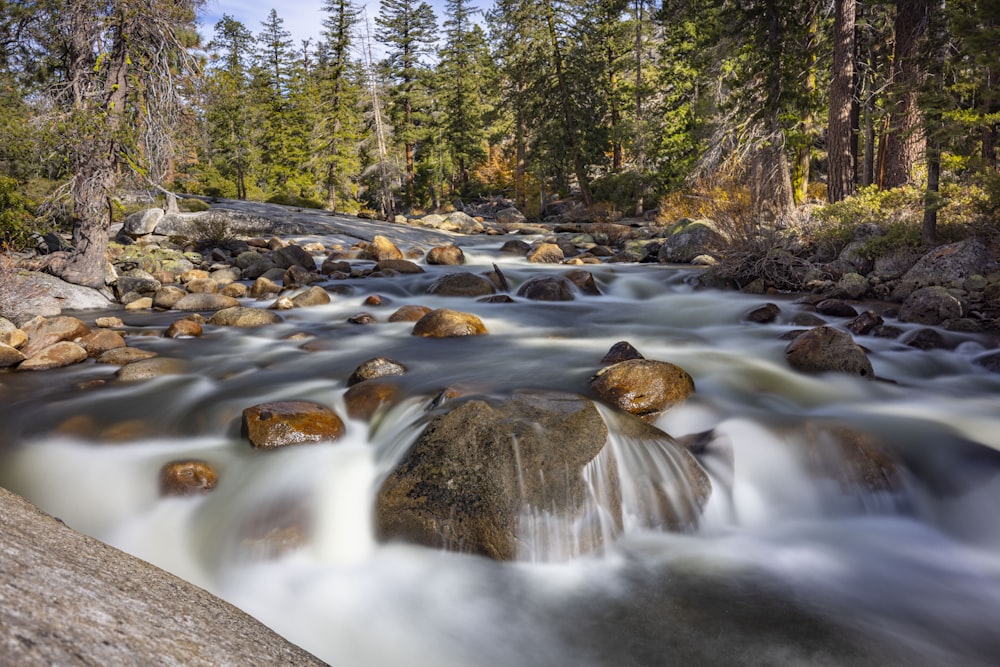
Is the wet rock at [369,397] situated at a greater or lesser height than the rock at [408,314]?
lesser

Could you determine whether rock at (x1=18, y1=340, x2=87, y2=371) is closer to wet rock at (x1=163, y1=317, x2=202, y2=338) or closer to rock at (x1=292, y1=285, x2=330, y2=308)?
wet rock at (x1=163, y1=317, x2=202, y2=338)

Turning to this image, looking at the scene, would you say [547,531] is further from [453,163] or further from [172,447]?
[453,163]

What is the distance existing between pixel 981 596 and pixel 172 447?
6.20m

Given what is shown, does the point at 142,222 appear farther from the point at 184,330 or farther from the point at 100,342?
the point at 100,342

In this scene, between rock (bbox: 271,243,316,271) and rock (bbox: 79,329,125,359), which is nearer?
rock (bbox: 79,329,125,359)

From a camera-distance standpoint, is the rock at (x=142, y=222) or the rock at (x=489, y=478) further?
the rock at (x=142, y=222)

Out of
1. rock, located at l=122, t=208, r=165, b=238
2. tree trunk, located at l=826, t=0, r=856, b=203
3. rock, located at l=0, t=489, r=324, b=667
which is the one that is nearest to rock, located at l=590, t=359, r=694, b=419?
rock, located at l=0, t=489, r=324, b=667

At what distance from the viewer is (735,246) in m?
13.1

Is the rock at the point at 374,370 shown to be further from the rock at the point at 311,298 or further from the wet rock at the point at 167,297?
the wet rock at the point at 167,297

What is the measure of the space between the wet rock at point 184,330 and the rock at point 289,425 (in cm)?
468

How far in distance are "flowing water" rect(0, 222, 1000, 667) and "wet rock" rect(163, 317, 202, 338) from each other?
7.06ft

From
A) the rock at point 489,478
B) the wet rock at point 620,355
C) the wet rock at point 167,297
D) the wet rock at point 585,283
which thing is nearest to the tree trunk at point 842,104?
the wet rock at point 585,283

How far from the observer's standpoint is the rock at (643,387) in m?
5.44

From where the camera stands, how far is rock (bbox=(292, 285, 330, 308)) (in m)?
11.8
